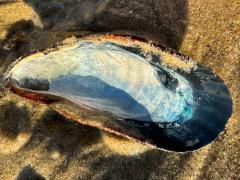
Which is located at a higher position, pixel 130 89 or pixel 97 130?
pixel 130 89

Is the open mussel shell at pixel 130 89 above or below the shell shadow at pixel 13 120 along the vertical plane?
above

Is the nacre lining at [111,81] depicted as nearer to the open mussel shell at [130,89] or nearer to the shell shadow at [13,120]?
the open mussel shell at [130,89]

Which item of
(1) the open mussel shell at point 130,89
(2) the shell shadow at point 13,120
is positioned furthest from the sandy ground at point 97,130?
(1) the open mussel shell at point 130,89

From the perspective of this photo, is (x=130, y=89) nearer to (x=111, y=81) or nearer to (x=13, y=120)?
(x=111, y=81)

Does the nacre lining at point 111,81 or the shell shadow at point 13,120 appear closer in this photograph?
the nacre lining at point 111,81

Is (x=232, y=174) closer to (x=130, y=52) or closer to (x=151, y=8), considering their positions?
(x=130, y=52)

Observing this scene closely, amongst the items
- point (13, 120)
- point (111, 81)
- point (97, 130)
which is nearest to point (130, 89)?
point (111, 81)

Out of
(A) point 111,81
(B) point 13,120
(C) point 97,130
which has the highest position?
(A) point 111,81
